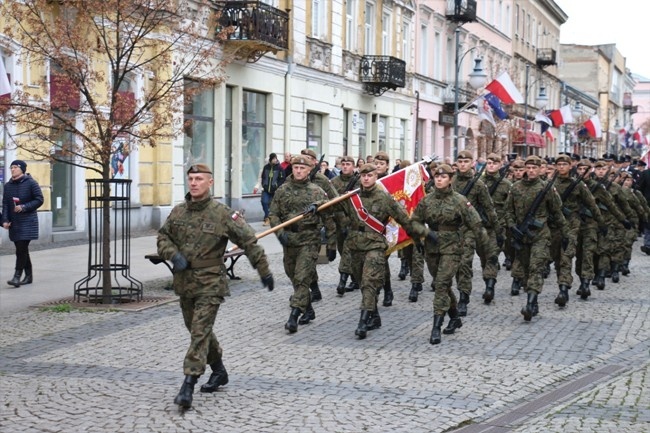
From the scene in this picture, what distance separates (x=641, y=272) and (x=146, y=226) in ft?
34.5

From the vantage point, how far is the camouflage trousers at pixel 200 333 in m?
7.85

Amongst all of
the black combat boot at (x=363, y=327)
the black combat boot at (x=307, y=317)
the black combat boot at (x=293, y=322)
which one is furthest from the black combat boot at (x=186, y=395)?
the black combat boot at (x=307, y=317)

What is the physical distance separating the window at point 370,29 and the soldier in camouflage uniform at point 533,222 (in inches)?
924

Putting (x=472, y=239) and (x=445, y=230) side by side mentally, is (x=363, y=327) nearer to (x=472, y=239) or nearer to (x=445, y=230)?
(x=445, y=230)

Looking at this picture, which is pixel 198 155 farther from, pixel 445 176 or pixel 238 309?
pixel 445 176

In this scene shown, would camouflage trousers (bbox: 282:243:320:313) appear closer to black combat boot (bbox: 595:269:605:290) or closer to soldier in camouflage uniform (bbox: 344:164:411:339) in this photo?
soldier in camouflage uniform (bbox: 344:164:411:339)

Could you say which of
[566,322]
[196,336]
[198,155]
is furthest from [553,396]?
[198,155]

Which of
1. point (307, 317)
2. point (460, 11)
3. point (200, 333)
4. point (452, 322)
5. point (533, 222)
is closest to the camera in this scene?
point (200, 333)

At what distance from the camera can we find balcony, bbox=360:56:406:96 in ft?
116

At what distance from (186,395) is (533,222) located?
6195 millimetres

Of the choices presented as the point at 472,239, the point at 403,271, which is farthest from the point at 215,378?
the point at 403,271

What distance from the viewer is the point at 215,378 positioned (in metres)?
8.32

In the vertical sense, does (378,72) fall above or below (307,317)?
above

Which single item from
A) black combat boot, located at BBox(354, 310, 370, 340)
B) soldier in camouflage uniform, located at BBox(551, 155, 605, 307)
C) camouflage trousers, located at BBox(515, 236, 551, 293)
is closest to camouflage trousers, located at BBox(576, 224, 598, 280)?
soldier in camouflage uniform, located at BBox(551, 155, 605, 307)
